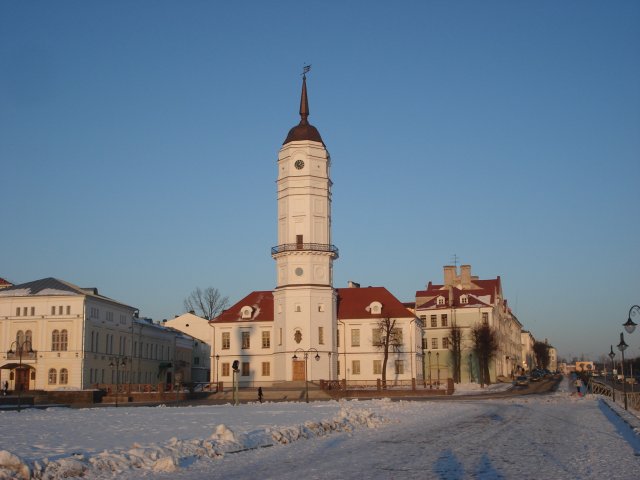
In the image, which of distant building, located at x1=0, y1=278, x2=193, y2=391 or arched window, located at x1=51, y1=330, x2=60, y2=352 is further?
arched window, located at x1=51, y1=330, x2=60, y2=352

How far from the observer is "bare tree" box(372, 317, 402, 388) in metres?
74.8

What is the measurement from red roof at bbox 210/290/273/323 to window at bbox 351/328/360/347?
8.30 metres

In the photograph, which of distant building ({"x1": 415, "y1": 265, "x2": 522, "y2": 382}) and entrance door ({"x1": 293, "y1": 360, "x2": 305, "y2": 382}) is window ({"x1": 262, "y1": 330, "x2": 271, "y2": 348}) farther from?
distant building ({"x1": 415, "y1": 265, "x2": 522, "y2": 382})

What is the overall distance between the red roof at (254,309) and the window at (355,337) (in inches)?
327

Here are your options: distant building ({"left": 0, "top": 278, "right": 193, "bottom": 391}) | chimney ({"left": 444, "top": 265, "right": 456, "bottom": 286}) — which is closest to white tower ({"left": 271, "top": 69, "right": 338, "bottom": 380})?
distant building ({"left": 0, "top": 278, "right": 193, "bottom": 391})

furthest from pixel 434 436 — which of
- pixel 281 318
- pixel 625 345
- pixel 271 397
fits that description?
pixel 281 318

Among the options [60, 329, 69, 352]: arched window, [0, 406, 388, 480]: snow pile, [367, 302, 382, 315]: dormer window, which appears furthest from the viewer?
[367, 302, 382, 315]: dormer window

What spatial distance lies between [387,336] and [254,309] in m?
14.2

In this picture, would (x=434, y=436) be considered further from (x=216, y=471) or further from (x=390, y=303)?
(x=390, y=303)

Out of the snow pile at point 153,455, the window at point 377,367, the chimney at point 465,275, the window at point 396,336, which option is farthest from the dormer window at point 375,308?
the snow pile at point 153,455

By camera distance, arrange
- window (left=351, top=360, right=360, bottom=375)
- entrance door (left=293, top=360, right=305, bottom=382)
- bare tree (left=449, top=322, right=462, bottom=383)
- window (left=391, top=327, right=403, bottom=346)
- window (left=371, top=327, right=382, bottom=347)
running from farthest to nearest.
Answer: bare tree (left=449, top=322, right=462, bottom=383)
window (left=351, top=360, right=360, bottom=375)
window (left=371, top=327, right=382, bottom=347)
window (left=391, top=327, right=403, bottom=346)
entrance door (left=293, top=360, right=305, bottom=382)

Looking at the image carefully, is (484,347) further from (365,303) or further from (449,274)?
(449,274)

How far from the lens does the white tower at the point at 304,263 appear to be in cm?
7012

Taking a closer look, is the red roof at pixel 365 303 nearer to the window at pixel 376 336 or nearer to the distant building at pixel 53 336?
the window at pixel 376 336
